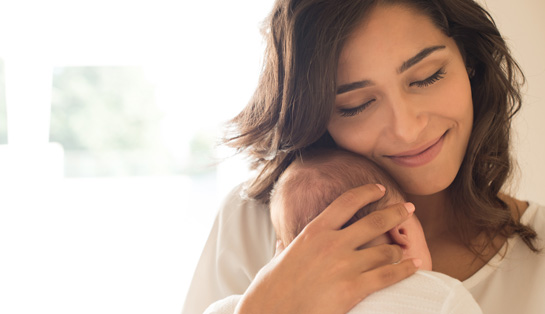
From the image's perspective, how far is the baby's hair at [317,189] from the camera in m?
1.23

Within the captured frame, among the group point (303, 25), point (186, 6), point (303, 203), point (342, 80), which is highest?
point (186, 6)

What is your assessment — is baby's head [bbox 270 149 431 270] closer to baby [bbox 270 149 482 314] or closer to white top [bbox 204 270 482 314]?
baby [bbox 270 149 482 314]

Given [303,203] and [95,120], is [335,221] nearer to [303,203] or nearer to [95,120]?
[303,203]

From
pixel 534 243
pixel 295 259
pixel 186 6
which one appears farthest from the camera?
pixel 186 6

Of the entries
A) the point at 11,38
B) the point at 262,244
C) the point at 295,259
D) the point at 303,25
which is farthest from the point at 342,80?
the point at 11,38

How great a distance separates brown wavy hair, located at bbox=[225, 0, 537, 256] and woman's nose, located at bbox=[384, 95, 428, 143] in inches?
6.2

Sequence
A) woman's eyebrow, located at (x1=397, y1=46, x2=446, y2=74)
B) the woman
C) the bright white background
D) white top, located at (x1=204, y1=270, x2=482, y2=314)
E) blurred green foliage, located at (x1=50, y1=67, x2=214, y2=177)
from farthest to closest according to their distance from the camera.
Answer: blurred green foliage, located at (x1=50, y1=67, x2=214, y2=177)
the bright white background
woman's eyebrow, located at (x1=397, y1=46, x2=446, y2=74)
the woman
white top, located at (x1=204, y1=270, x2=482, y2=314)

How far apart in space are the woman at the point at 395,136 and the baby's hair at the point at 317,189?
0.05m

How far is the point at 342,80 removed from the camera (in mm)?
1303

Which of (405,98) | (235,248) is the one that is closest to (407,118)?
(405,98)

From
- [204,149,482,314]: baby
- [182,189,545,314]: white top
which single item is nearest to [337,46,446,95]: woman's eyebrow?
[204,149,482,314]: baby

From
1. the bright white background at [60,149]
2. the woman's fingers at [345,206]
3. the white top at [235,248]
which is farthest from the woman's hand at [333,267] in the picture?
the bright white background at [60,149]

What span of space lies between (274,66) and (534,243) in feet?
2.71

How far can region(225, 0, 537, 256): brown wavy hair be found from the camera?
1.30 meters
